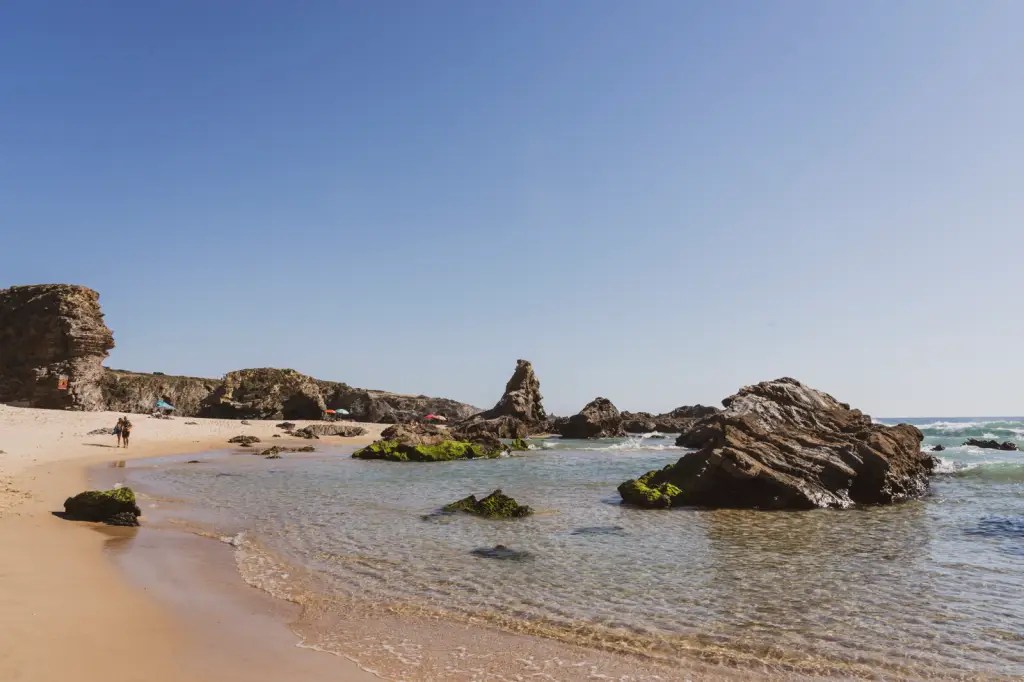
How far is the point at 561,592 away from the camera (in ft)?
33.7

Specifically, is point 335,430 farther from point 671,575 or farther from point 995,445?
point 995,445

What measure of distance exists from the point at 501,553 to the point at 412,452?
2716cm

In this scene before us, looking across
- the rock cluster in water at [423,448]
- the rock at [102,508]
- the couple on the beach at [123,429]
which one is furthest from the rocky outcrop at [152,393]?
the rock at [102,508]

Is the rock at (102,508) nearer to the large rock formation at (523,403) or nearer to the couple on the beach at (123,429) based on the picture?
the couple on the beach at (123,429)

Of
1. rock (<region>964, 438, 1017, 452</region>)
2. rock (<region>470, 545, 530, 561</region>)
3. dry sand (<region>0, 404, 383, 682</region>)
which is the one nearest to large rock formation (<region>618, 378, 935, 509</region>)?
rock (<region>470, 545, 530, 561</region>)

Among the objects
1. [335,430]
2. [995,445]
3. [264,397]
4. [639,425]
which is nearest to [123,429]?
[335,430]

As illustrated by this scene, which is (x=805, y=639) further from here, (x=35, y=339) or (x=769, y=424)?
(x=35, y=339)

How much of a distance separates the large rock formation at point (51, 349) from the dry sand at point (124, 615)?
47.0 m

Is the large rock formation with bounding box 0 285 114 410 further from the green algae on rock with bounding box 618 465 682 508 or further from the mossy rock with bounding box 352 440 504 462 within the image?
the green algae on rock with bounding box 618 465 682 508

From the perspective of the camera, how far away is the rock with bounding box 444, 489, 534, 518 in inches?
702

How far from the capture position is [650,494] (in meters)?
20.5

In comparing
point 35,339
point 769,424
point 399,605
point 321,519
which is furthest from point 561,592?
point 35,339

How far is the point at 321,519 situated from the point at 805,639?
12.7 metres

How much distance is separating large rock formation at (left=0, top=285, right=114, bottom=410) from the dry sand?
47.0 meters
